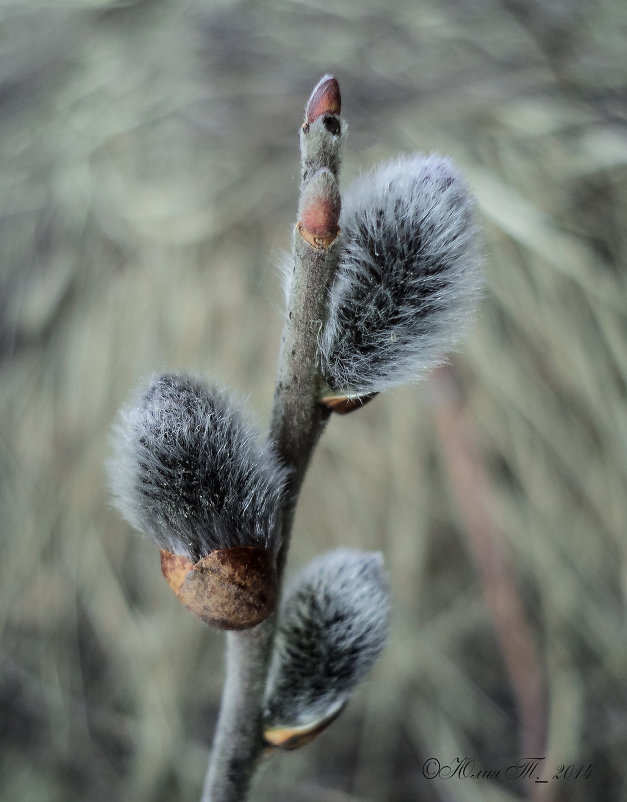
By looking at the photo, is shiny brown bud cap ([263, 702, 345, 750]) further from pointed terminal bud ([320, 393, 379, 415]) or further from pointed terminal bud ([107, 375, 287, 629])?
pointed terminal bud ([320, 393, 379, 415])

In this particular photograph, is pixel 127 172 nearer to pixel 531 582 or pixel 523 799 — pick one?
pixel 531 582

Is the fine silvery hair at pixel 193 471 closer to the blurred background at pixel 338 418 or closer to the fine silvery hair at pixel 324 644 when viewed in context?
the fine silvery hair at pixel 324 644

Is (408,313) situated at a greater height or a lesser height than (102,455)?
lesser

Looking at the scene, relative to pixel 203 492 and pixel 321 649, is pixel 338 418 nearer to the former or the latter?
pixel 321 649

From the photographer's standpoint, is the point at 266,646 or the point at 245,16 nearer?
the point at 266,646

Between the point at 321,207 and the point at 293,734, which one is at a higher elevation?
the point at 321,207

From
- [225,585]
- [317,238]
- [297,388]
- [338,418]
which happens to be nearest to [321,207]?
[317,238]

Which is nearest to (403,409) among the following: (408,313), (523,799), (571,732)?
(571,732)
